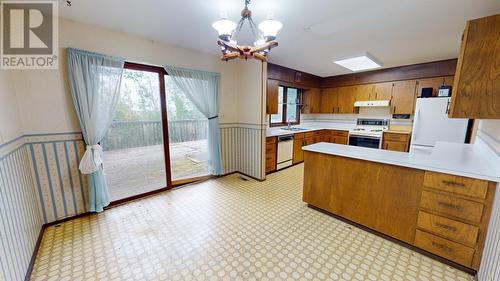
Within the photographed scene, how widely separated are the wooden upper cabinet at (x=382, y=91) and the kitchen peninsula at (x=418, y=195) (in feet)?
9.16

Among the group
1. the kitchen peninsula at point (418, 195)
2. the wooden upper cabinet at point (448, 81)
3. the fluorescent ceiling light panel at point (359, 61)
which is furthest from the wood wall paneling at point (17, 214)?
the wooden upper cabinet at point (448, 81)

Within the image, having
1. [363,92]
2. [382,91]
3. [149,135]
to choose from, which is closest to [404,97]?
[382,91]

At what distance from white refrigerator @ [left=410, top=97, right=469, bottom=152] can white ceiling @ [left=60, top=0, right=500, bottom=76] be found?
88cm

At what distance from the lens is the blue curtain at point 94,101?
2.14 m

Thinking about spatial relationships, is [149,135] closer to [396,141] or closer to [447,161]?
[447,161]

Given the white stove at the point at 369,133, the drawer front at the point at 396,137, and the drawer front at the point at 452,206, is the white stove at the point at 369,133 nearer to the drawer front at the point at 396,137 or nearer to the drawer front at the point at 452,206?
the drawer front at the point at 396,137

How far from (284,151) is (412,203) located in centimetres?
256

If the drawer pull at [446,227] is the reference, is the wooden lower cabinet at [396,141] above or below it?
above

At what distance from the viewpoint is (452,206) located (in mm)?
1558

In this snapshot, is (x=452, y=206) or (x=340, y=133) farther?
(x=340, y=133)

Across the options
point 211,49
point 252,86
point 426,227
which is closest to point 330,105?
point 252,86

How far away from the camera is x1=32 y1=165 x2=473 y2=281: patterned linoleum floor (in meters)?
1.55

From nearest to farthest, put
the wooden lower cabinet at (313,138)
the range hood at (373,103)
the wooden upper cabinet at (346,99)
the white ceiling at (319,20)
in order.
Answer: the white ceiling at (319,20) → the range hood at (373,103) → the wooden lower cabinet at (313,138) → the wooden upper cabinet at (346,99)

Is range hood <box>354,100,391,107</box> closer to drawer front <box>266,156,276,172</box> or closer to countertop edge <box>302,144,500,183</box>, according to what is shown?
drawer front <box>266,156,276,172</box>
